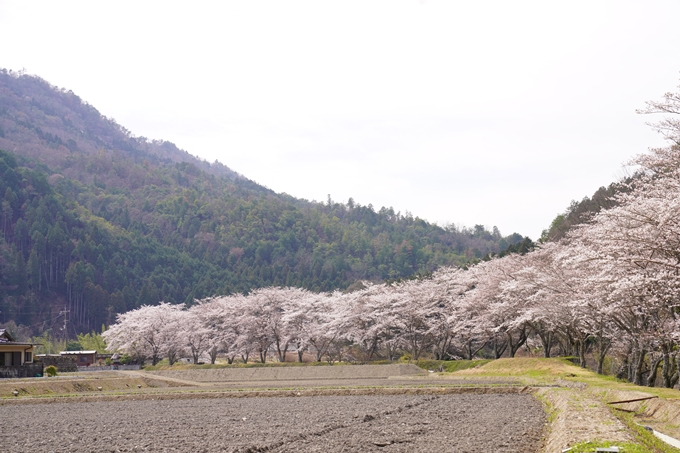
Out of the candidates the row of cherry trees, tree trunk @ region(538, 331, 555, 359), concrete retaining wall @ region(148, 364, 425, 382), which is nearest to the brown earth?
concrete retaining wall @ region(148, 364, 425, 382)

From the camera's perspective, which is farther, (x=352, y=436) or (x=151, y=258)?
(x=151, y=258)

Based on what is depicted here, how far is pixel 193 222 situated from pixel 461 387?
15736cm

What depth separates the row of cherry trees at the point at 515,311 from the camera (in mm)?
19594

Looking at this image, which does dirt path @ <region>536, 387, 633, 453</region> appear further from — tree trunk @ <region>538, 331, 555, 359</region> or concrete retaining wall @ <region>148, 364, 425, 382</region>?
concrete retaining wall @ <region>148, 364, 425, 382</region>

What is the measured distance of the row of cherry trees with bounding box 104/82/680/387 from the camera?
64.3 ft

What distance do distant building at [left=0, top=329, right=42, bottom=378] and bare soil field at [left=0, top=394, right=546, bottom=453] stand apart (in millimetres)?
16629

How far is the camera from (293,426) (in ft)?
59.1

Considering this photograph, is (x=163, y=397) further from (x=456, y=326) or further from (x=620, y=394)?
(x=456, y=326)

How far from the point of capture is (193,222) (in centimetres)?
18075

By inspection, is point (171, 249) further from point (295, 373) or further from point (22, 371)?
point (22, 371)

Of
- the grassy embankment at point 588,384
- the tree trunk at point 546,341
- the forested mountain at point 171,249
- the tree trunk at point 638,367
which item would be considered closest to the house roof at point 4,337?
the grassy embankment at point 588,384

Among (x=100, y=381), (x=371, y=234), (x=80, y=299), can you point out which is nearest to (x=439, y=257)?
(x=371, y=234)

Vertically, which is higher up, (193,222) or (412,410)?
(193,222)

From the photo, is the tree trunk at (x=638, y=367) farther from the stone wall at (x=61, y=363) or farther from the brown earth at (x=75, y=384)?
the stone wall at (x=61, y=363)
